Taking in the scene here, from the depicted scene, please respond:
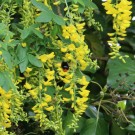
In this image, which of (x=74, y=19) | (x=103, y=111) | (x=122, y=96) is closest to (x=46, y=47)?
(x=74, y=19)

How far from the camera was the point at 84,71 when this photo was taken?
150 centimetres

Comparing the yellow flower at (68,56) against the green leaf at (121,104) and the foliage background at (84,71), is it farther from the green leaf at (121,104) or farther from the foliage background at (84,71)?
the green leaf at (121,104)

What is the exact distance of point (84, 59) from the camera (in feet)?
3.41

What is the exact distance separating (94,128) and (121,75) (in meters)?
0.21

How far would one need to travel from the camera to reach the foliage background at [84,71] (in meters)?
1.01

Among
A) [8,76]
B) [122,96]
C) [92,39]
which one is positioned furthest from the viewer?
[92,39]

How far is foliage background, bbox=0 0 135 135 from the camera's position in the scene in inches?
39.9

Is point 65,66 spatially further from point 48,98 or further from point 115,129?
point 115,129

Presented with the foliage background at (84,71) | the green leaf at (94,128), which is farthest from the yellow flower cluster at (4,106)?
the green leaf at (94,128)

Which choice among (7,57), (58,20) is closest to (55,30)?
(58,20)

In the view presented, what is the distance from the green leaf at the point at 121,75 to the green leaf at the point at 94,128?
130mm

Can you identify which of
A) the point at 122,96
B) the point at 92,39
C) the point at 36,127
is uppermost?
the point at 92,39

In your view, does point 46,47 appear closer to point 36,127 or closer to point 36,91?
point 36,91

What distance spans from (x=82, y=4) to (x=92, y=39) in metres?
0.65
